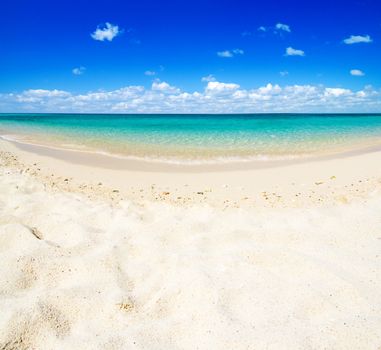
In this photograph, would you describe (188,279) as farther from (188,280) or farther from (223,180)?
(223,180)

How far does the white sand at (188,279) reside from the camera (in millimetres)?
2490

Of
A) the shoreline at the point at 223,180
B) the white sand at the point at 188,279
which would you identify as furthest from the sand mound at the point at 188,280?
the shoreline at the point at 223,180

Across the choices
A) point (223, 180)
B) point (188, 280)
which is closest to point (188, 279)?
point (188, 280)

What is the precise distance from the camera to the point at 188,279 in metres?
3.17

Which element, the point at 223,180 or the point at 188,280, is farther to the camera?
the point at 223,180

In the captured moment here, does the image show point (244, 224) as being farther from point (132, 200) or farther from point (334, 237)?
point (132, 200)

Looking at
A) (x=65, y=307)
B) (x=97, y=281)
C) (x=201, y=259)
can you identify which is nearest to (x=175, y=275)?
(x=201, y=259)

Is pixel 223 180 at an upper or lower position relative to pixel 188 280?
lower

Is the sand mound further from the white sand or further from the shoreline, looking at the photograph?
the shoreline

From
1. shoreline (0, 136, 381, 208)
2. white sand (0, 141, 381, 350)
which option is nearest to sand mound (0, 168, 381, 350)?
white sand (0, 141, 381, 350)

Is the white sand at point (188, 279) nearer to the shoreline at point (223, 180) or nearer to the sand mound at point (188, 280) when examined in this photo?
the sand mound at point (188, 280)

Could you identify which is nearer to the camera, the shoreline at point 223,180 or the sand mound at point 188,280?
the sand mound at point 188,280

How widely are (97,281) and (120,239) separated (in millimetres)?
962

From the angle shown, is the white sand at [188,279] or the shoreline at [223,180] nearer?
the white sand at [188,279]
